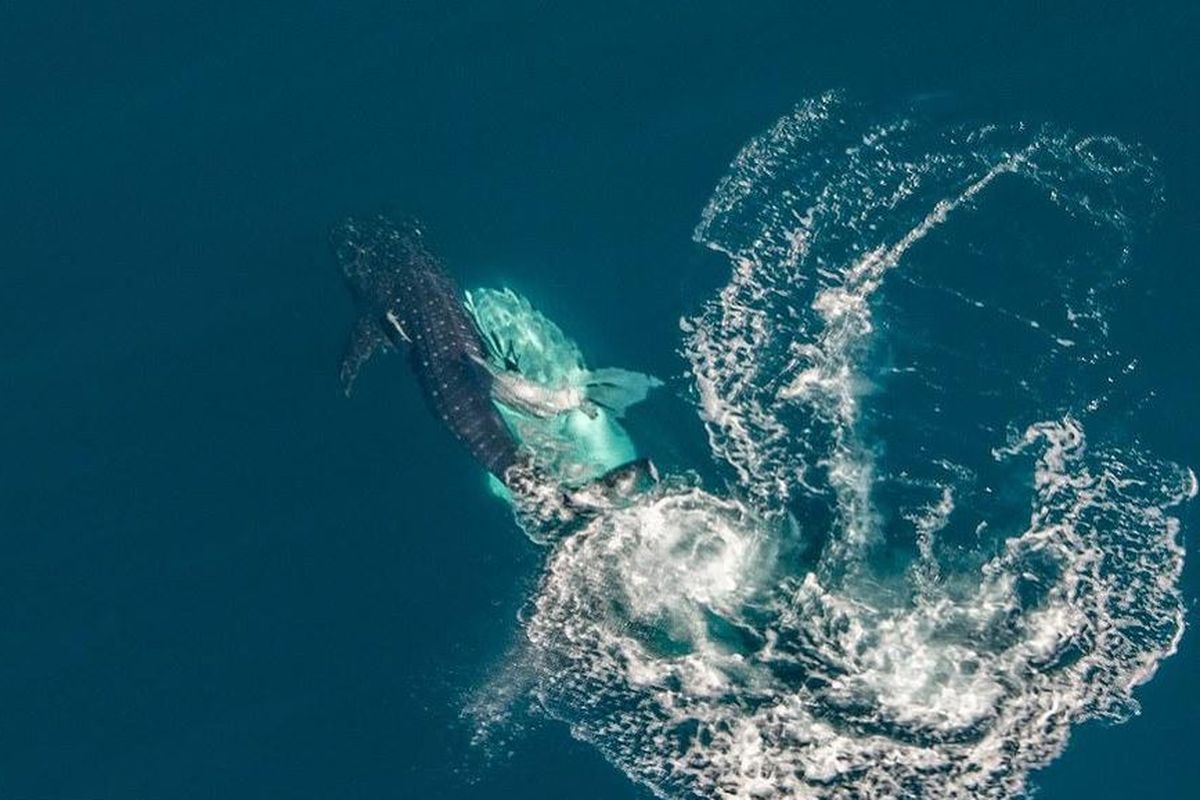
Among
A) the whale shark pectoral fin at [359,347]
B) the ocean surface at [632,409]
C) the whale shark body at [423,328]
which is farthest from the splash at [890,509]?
the whale shark pectoral fin at [359,347]

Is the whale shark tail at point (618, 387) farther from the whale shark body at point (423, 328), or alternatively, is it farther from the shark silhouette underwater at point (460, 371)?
the whale shark body at point (423, 328)

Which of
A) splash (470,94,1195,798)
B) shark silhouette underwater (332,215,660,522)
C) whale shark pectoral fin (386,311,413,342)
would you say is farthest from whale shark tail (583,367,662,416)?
whale shark pectoral fin (386,311,413,342)

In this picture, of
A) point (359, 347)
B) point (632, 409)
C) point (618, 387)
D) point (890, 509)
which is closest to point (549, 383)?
point (618, 387)

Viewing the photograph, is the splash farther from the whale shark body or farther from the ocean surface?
the whale shark body

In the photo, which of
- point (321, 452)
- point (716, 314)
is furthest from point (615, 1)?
point (321, 452)

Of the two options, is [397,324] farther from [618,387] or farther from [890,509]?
[890,509]
